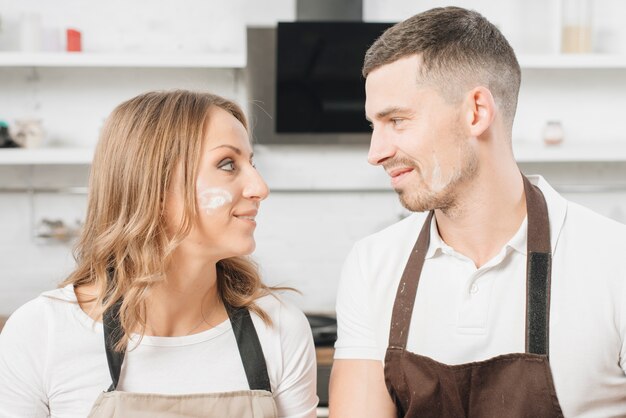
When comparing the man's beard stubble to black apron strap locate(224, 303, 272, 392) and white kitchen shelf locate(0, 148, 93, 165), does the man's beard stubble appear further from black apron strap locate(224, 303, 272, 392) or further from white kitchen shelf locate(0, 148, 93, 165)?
white kitchen shelf locate(0, 148, 93, 165)

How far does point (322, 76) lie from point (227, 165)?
2031 mm

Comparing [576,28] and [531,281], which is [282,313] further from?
[576,28]

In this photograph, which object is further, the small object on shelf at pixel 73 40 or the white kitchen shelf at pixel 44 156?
the small object on shelf at pixel 73 40

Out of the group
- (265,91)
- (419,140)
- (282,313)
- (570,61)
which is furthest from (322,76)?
(282,313)

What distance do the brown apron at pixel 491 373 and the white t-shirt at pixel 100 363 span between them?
0.22 meters

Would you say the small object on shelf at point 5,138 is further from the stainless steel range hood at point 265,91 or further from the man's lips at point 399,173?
the man's lips at point 399,173

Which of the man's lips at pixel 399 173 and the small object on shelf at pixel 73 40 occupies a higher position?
the small object on shelf at pixel 73 40

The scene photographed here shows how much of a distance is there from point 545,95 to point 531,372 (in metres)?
2.46

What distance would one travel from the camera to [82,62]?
11.7 feet

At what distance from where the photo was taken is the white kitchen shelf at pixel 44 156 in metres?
3.55

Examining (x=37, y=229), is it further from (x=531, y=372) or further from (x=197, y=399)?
(x=531, y=372)

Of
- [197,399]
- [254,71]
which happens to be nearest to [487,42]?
[197,399]

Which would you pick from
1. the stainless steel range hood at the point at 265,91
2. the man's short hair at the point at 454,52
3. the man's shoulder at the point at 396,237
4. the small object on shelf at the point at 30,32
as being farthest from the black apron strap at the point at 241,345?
the small object on shelf at the point at 30,32

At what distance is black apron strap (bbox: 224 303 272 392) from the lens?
5.76 ft
